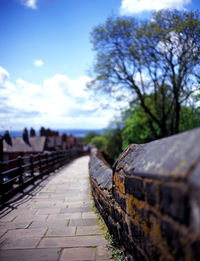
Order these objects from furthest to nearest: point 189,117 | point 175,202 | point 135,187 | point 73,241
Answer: point 189,117, point 73,241, point 135,187, point 175,202

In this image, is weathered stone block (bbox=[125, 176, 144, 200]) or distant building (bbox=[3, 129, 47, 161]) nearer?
weathered stone block (bbox=[125, 176, 144, 200])

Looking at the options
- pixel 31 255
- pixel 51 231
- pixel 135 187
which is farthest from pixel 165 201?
pixel 51 231

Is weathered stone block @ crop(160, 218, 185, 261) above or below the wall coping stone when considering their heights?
below

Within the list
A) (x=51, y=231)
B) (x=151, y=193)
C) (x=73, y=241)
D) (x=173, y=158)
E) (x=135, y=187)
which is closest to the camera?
(x=173, y=158)

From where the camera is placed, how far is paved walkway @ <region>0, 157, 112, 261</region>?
285 centimetres

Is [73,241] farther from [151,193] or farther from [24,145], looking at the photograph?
[24,145]

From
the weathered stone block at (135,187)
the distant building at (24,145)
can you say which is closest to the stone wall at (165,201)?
the weathered stone block at (135,187)

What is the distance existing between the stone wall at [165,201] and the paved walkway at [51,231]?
865mm

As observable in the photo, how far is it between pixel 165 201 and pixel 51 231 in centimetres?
280

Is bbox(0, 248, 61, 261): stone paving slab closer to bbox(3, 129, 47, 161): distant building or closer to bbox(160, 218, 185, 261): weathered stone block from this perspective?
bbox(160, 218, 185, 261): weathered stone block

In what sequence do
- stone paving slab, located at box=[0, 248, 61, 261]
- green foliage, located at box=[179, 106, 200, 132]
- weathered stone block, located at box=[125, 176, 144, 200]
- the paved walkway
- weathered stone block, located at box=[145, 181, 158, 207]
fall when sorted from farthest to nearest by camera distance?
green foliage, located at box=[179, 106, 200, 132], the paved walkway, stone paving slab, located at box=[0, 248, 61, 261], weathered stone block, located at box=[125, 176, 144, 200], weathered stone block, located at box=[145, 181, 158, 207]

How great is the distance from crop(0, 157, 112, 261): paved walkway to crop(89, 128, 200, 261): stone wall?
2.84ft

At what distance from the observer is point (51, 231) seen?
11.9 feet

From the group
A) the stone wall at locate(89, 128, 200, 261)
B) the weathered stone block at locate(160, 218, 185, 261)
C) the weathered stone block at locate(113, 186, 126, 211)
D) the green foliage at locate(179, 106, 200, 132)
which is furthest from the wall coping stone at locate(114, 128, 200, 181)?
the green foliage at locate(179, 106, 200, 132)
